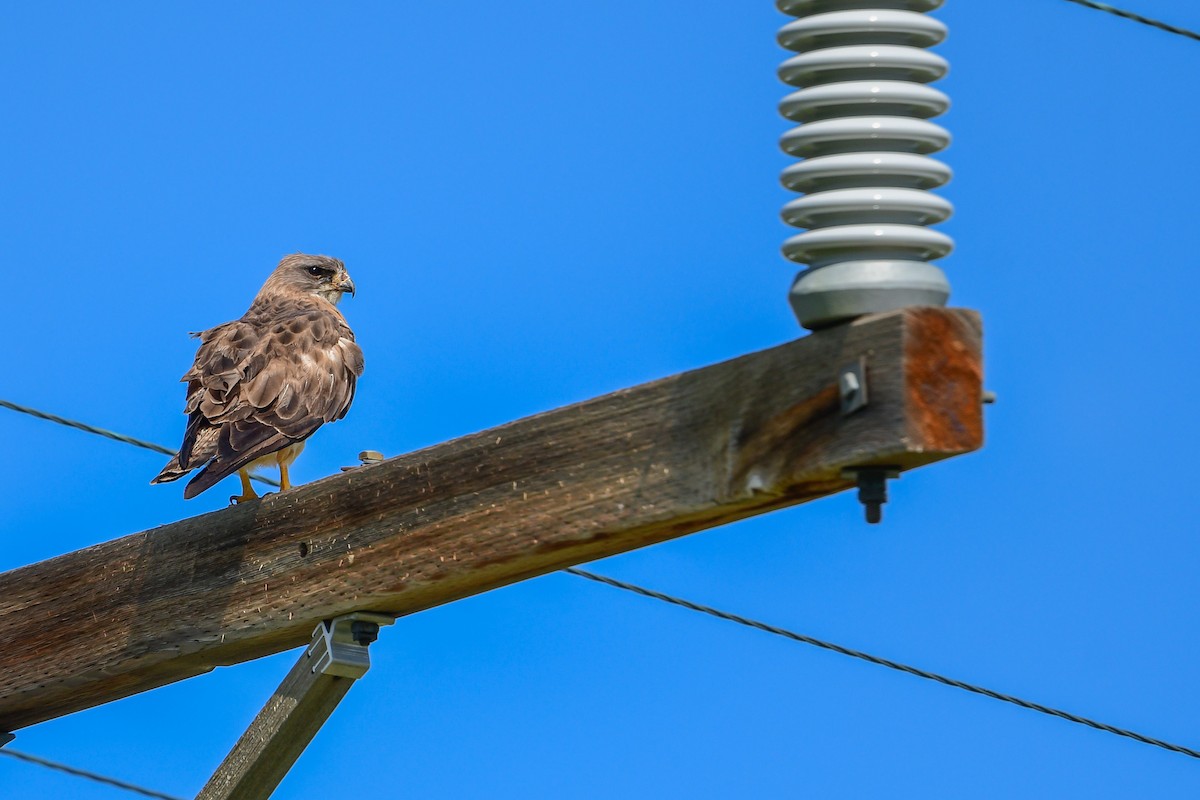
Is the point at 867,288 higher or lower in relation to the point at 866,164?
lower

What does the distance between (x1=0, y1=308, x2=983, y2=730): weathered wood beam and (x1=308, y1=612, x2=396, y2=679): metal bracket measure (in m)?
0.04

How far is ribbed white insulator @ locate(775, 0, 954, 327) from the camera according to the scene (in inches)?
133

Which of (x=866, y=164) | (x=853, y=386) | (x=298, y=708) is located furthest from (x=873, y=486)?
(x=298, y=708)

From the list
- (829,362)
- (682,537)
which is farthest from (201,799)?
(829,362)

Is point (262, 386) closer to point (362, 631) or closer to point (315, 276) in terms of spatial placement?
point (362, 631)

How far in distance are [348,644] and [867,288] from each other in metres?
1.76

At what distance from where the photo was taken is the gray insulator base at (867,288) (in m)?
3.36

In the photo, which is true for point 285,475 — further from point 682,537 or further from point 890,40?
point 890,40

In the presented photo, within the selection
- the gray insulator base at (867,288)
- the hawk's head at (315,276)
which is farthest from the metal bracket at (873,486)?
the hawk's head at (315,276)

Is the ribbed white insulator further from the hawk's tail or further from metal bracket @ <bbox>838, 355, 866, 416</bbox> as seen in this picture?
the hawk's tail

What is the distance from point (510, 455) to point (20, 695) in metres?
1.95

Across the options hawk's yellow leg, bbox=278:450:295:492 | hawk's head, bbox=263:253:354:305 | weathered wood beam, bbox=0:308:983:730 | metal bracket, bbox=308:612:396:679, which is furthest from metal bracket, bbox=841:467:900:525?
hawk's head, bbox=263:253:354:305

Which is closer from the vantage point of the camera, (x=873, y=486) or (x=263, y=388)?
(x=873, y=486)

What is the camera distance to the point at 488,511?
164 inches
